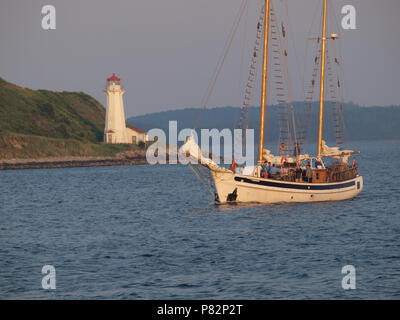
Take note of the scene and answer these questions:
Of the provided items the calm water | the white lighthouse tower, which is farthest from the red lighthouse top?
the calm water

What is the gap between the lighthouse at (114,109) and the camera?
143 metres

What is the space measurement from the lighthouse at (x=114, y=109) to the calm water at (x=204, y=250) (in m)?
88.8

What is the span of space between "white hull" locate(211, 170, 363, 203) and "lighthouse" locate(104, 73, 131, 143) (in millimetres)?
100197

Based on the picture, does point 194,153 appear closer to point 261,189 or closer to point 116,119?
point 261,189

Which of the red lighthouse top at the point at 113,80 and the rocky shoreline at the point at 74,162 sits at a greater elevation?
the red lighthouse top at the point at 113,80

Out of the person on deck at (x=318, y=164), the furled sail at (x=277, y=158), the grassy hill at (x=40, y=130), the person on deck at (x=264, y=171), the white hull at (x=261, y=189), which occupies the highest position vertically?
the grassy hill at (x=40, y=130)

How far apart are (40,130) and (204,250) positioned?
14827 cm

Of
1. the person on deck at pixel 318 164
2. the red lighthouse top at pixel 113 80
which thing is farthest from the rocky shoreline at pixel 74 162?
the person on deck at pixel 318 164

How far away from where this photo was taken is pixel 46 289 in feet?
80.3

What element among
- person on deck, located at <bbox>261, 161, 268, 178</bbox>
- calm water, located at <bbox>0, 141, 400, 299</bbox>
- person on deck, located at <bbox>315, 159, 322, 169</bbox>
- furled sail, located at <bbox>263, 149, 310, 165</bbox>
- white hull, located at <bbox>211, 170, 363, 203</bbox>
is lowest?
calm water, located at <bbox>0, 141, 400, 299</bbox>

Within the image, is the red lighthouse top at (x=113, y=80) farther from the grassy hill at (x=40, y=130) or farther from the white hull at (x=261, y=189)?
the white hull at (x=261, y=189)

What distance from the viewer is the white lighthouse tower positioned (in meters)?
143

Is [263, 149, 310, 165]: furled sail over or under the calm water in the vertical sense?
over

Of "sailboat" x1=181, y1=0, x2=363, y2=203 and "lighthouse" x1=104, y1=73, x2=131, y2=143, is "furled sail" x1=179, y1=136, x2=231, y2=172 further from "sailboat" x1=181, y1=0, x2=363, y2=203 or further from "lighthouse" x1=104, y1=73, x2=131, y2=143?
"lighthouse" x1=104, y1=73, x2=131, y2=143
